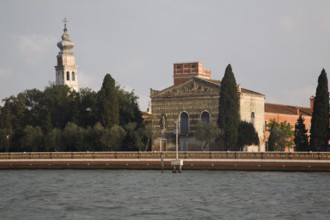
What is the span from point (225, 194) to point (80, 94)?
5319 centimetres

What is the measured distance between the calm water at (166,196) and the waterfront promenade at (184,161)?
261cm

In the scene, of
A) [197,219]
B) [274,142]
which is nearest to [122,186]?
[197,219]

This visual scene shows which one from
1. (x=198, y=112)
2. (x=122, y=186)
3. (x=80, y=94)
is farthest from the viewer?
(x=80, y=94)

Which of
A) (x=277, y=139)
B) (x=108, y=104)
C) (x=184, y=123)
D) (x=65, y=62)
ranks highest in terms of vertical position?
(x=65, y=62)

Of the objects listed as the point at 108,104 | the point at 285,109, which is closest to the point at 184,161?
the point at 108,104

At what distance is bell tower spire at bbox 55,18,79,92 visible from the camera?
442ft

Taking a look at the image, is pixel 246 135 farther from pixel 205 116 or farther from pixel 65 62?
pixel 65 62

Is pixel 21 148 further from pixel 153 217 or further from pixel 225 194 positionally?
pixel 153 217

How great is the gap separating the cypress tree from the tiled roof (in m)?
24.8

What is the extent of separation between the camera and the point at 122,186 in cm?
5900

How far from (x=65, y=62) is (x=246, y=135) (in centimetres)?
5345

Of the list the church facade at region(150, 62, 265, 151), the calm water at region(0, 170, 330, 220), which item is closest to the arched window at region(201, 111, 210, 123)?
the church facade at region(150, 62, 265, 151)

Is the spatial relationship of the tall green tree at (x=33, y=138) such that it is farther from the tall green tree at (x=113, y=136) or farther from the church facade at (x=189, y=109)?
the church facade at (x=189, y=109)

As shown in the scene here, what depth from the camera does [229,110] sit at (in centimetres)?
8631
